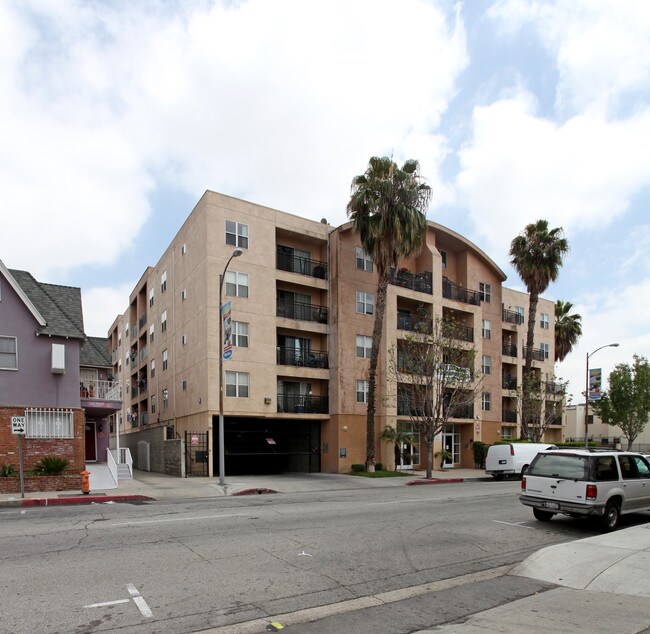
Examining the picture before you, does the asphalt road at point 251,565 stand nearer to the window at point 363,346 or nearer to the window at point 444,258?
A: the window at point 363,346

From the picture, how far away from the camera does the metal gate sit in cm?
2805

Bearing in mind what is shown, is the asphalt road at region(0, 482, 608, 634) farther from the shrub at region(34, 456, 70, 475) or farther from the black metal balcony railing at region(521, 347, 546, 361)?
the black metal balcony railing at region(521, 347, 546, 361)

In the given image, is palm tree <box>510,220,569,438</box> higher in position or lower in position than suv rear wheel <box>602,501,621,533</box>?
higher

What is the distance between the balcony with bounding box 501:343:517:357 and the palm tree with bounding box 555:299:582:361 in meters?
10.5

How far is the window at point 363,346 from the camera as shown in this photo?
33.2 metres

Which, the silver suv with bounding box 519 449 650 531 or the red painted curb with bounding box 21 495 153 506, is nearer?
the silver suv with bounding box 519 449 650 531

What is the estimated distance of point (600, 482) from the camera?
1210 cm

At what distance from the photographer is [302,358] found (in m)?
32.4

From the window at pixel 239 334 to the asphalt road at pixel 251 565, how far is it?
14677 millimetres

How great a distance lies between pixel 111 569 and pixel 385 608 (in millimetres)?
3976

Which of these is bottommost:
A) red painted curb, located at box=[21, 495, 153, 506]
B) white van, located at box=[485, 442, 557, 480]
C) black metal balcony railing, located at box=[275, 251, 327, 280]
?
white van, located at box=[485, 442, 557, 480]

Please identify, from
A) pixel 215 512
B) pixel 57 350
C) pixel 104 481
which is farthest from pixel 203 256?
pixel 215 512

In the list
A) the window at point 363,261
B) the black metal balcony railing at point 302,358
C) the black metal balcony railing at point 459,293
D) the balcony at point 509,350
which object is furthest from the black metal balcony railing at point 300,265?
the balcony at point 509,350

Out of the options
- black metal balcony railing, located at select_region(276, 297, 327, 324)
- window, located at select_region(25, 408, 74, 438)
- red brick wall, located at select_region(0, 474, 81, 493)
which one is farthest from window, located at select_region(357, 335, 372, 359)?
red brick wall, located at select_region(0, 474, 81, 493)
